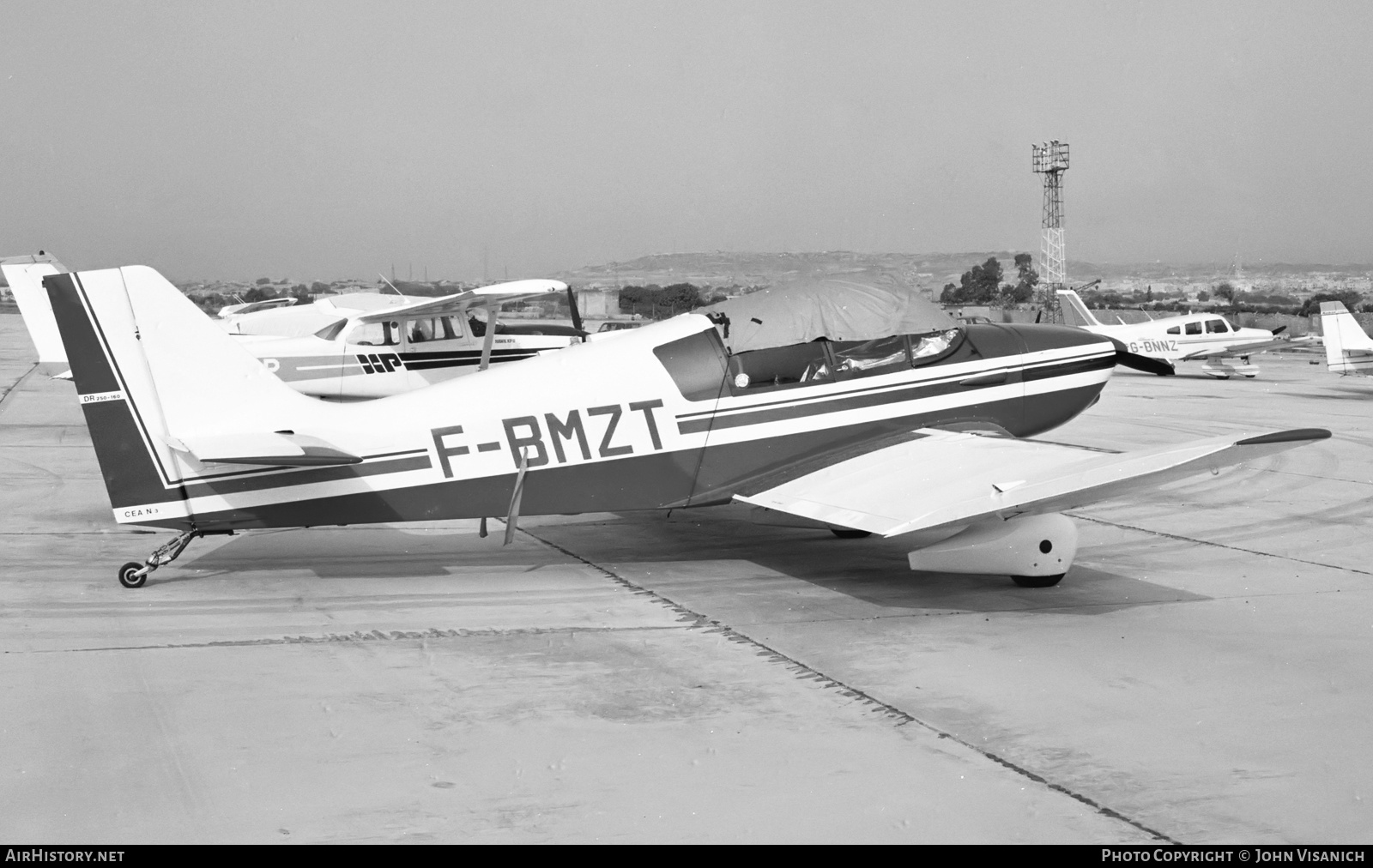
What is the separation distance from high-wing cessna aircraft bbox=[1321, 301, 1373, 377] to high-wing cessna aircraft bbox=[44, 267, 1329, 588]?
18159 millimetres

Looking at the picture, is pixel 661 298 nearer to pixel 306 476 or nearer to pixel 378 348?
pixel 378 348

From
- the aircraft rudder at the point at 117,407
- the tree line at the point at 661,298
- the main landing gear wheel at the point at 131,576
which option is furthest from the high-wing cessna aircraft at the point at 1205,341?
the aircraft rudder at the point at 117,407

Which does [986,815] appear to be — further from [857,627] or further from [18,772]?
[18,772]

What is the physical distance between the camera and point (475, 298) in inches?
630

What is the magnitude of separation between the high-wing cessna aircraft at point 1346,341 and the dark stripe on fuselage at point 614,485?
58.8ft

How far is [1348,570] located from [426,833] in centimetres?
715

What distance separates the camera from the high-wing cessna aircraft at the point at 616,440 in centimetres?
732

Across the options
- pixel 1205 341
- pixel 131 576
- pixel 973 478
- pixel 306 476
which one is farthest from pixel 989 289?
pixel 131 576

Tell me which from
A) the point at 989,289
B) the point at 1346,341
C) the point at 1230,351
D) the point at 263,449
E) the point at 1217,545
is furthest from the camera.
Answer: the point at 989,289

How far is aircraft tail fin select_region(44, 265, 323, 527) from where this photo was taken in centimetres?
733

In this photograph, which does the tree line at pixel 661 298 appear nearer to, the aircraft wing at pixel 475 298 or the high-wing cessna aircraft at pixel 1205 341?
the high-wing cessna aircraft at pixel 1205 341

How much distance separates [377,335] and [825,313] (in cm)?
1129

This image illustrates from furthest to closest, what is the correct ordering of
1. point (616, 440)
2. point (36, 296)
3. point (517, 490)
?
point (36, 296) < point (616, 440) < point (517, 490)
